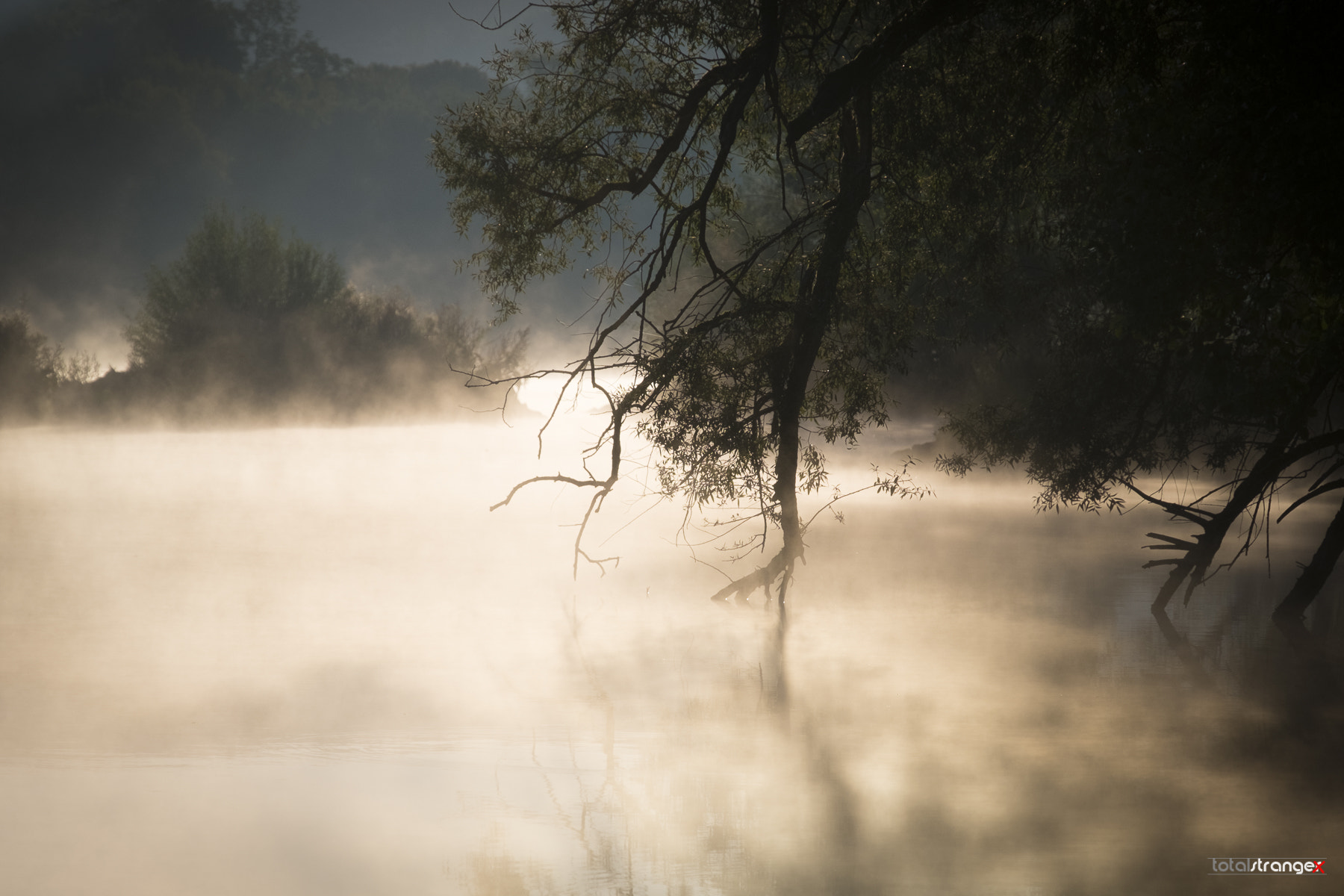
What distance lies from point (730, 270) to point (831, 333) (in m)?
2.82

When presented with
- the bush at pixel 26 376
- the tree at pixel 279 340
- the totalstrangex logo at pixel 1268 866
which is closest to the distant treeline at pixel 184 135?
the tree at pixel 279 340

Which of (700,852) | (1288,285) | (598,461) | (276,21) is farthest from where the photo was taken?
(276,21)

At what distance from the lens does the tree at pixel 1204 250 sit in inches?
233

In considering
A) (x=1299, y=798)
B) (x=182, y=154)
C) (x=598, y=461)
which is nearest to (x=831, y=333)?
(x=1299, y=798)

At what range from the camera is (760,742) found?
811 centimetres

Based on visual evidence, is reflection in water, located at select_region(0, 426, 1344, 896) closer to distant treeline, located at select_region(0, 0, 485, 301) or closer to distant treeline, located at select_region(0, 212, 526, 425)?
distant treeline, located at select_region(0, 212, 526, 425)

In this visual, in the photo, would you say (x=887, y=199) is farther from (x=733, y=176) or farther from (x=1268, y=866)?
(x=1268, y=866)

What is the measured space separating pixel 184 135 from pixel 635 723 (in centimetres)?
6844

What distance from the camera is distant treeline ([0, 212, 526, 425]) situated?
3291 centimetres

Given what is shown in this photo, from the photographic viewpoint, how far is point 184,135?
225ft

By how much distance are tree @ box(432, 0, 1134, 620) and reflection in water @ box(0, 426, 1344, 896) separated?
181 centimetres

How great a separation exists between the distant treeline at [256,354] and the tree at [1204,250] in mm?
22065

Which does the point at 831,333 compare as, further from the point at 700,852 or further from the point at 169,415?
the point at 169,415

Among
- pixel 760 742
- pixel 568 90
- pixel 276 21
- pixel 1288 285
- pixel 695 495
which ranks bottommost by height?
pixel 760 742
